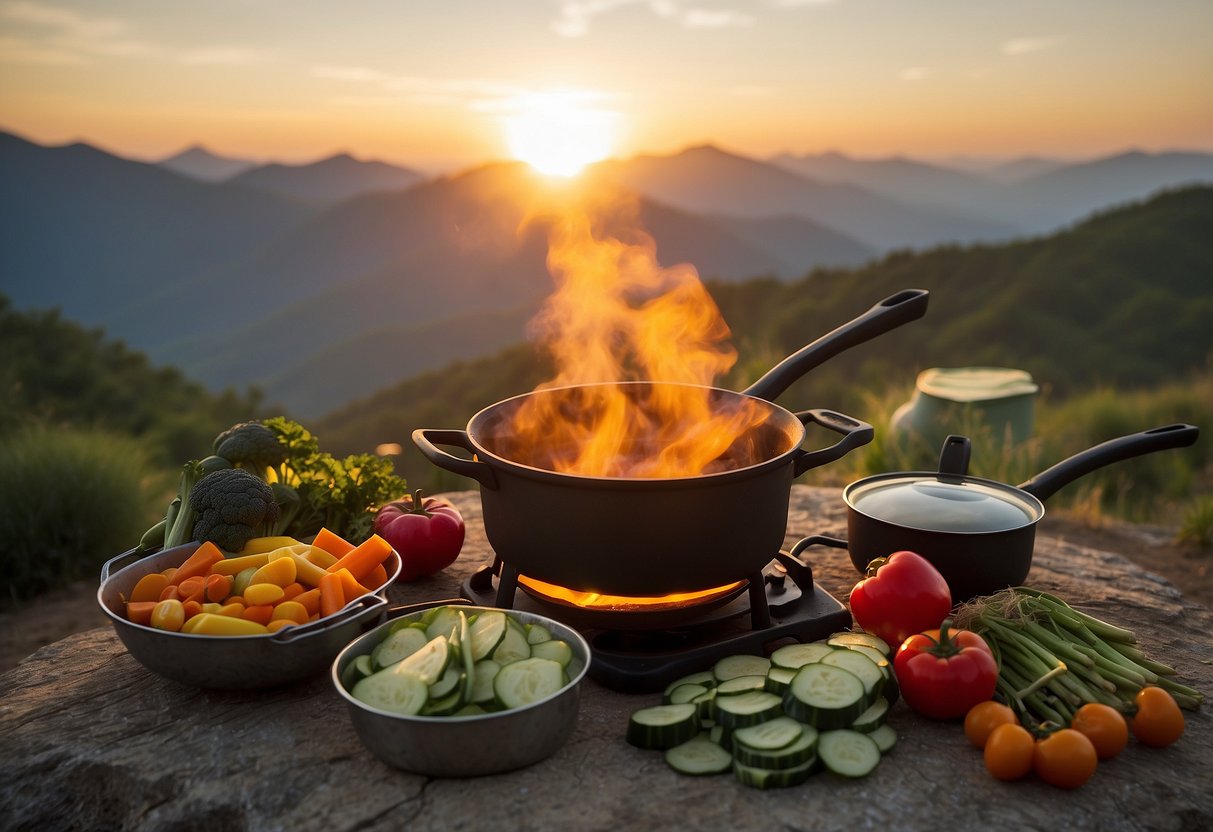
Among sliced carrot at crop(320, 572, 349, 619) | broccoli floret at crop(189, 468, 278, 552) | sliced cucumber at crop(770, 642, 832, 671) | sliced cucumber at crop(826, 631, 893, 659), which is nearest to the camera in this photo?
sliced cucumber at crop(770, 642, 832, 671)

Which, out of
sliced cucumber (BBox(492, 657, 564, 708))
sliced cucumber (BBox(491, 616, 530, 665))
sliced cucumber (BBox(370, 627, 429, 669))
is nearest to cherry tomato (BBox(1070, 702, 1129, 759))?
sliced cucumber (BBox(492, 657, 564, 708))

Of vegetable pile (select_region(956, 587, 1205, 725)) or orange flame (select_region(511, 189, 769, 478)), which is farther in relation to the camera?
orange flame (select_region(511, 189, 769, 478))

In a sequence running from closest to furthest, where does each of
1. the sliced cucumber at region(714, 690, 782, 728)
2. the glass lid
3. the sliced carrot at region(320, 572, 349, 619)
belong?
1. the sliced cucumber at region(714, 690, 782, 728)
2. the sliced carrot at region(320, 572, 349, 619)
3. the glass lid

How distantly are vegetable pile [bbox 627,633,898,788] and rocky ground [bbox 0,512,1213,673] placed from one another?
3.55 metres

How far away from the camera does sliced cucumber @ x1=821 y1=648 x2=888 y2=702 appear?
252 centimetres

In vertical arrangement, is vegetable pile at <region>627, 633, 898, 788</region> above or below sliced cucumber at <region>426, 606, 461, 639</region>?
below

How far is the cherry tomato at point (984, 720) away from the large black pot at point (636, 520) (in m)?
0.75

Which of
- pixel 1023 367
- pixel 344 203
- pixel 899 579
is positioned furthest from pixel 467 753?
pixel 344 203

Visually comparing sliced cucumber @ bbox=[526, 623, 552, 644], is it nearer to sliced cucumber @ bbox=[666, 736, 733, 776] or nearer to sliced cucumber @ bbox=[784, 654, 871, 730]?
sliced cucumber @ bbox=[666, 736, 733, 776]

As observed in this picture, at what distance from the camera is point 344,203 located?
145m

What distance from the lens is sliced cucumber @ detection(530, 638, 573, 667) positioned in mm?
2443

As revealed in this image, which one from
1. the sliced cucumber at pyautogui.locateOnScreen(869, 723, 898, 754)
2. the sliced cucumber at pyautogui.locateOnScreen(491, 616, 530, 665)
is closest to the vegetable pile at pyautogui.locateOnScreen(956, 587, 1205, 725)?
the sliced cucumber at pyautogui.locateOnScreen(869, 723, 898, 754)

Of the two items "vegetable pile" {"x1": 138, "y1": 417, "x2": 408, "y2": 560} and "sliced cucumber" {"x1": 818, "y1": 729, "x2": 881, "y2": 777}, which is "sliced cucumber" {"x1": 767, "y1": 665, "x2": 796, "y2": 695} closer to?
"sliced cucumber" {"x1": 818, "y1": 729, "x2": 881, "y2": 777}

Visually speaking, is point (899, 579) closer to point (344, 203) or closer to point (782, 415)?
point (782, 415)
